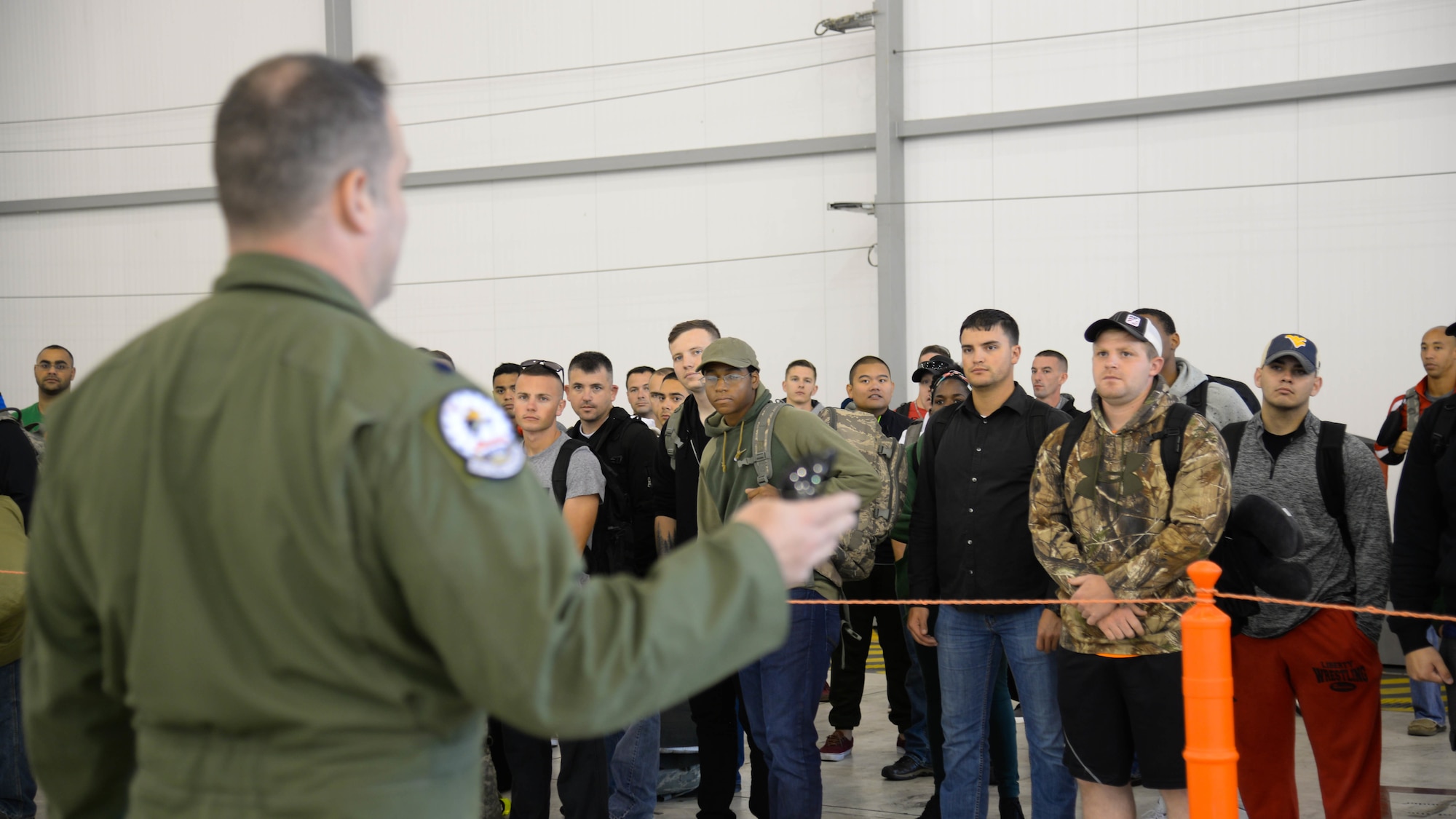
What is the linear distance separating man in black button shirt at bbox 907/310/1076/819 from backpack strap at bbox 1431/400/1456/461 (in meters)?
1.29

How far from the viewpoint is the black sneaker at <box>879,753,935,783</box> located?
6.02 meters

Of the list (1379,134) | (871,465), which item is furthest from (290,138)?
(1379,134)

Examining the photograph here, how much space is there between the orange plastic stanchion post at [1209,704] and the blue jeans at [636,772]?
8.11 feet

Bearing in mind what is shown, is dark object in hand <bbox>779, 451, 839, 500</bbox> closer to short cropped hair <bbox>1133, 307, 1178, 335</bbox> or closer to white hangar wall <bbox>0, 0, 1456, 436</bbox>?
short cropped hair <bbox>1133, 307, 1178, 335</bbox>

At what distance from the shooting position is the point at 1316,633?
4.30 metres

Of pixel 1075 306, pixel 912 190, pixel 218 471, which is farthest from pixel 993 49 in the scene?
pixel 218 471

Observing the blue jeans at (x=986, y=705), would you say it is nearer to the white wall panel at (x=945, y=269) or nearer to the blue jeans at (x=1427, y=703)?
the blue jeans at (x=1427, y=703)

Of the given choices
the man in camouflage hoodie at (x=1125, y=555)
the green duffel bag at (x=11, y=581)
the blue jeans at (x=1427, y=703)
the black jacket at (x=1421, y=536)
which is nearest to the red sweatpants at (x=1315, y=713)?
the black jacket at (x=1421, y=536)

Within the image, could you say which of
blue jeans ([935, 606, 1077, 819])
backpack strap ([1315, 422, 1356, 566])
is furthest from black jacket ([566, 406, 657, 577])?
backpack strap ([1315, 422, 1356, 566])

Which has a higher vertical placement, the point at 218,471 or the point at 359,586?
the point at 218,471

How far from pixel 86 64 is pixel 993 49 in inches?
402

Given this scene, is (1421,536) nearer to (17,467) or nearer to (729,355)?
(729,355)

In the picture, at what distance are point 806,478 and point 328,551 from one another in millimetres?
732

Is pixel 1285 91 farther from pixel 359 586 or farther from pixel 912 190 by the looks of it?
pixel 359 586
